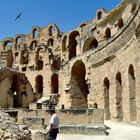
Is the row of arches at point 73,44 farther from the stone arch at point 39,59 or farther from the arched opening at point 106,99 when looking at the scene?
the arched opening at point 106,99

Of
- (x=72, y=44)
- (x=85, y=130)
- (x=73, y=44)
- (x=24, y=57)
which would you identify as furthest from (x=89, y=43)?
(x=85, y=130)

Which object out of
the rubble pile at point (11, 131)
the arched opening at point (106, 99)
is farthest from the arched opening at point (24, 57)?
the rubble pile at point (11, 131)

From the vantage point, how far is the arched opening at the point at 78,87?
30.0 m

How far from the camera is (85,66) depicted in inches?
1115

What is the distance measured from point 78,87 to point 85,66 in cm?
332

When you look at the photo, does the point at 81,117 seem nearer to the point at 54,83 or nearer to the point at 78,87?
the point at 78,87

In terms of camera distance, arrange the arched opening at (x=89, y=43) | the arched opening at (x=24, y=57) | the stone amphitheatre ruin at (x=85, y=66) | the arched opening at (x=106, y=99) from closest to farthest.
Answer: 1. the stone amphitheatre ruin at (x=85, y=66)
2. the arched opening at (x=106, y=99)
3. the arched opening at (x=89, y=43)
4. the arched opening at (x=24, y=57)

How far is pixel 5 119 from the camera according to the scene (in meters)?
10.8

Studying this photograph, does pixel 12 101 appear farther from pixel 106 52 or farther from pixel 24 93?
pixel 106 52

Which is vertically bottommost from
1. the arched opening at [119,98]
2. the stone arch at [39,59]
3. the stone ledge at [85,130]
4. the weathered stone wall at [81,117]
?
the stone ledge at [85,130]

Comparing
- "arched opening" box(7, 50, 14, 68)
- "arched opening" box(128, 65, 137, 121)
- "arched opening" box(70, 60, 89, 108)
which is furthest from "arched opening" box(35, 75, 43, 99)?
"arched opening" box(128, 65, 137, 121)

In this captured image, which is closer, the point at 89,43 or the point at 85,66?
the point at 85,66

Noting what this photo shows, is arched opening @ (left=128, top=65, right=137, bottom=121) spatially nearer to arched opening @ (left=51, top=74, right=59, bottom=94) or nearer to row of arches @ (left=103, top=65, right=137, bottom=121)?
row of arches @ (left=103, top=65, right=137, bottom=121)

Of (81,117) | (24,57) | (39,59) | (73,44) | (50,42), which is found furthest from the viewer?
(50,42)
